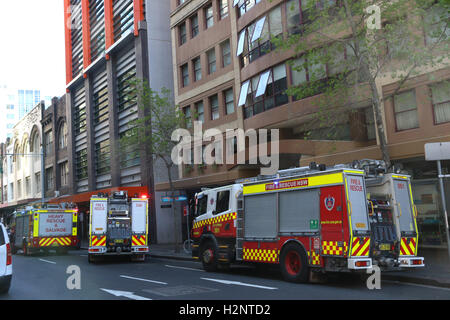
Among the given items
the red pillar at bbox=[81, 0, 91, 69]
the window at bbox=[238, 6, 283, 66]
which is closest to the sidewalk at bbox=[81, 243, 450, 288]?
the window at bbox=[238, 6, 283, 66]

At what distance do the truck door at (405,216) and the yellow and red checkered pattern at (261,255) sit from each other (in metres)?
3.17

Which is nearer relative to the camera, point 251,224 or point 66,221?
point 251,224

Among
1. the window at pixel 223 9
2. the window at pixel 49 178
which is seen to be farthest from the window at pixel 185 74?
the window at pixel 49 178

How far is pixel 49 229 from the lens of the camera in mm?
25719

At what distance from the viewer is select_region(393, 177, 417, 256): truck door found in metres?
11.7

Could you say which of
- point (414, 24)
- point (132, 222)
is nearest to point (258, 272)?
point (132, 222)

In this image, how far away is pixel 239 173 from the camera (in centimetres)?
2377

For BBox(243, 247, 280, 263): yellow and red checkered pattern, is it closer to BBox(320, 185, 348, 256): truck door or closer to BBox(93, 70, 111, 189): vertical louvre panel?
BBox(320, 185, 348, 256): truck door

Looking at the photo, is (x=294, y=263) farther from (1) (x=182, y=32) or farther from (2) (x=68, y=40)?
(2) (x=68, y=40)

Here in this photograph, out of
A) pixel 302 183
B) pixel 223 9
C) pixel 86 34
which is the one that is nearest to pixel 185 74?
pixel 223 9

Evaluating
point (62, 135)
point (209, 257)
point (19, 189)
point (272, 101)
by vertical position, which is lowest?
point (209, 257)

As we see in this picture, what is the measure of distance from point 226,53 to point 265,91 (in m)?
5.31

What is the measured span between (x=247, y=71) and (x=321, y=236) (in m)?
14.5
